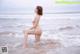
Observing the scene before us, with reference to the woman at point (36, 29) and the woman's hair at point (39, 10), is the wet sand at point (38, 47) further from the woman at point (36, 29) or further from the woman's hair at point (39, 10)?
the woman's hair at point (39, 10)

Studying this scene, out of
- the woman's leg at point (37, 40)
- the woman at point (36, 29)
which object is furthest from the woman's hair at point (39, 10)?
the woman's leg at point (37, 40)

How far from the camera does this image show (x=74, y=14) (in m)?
3.69

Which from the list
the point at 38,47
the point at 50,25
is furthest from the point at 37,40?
the point at 50,25

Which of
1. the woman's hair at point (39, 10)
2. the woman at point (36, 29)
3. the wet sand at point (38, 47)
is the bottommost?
the wet sand at point (38, 47)

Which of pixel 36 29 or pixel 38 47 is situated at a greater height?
pixel 36 29

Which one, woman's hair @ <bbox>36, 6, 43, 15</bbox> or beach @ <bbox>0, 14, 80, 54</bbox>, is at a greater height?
woman's hair @ <bbox>36, 6, 43, 15</bbox>

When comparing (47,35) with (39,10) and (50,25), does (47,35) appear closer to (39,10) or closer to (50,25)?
(50,25)

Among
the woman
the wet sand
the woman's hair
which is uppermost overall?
the woman's hair

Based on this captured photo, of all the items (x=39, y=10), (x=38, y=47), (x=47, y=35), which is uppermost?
(x=39, y=10)

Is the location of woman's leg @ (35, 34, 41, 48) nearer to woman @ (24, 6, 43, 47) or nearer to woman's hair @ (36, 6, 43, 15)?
woman @ (24, 6, 43, 47)

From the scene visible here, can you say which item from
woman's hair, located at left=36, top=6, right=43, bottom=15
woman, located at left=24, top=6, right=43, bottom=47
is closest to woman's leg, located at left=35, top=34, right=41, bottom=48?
woman, located at left=24, top=6, right=43, bottom=47

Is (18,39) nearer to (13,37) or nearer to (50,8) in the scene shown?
(13,37)

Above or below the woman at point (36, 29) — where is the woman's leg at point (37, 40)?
below

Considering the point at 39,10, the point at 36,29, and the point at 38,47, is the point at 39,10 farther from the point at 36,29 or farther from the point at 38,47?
the point at 38,47
